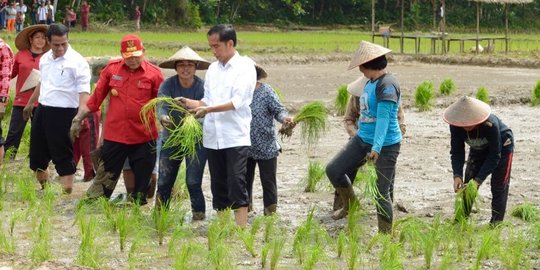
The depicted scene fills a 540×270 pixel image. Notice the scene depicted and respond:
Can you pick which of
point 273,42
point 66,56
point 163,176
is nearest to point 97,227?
point 163,176

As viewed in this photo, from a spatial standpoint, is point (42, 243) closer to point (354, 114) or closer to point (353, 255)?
point (353, 255)

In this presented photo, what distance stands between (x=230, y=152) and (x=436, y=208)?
6.66 feet

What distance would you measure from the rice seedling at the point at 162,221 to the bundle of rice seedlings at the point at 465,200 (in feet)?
6.22

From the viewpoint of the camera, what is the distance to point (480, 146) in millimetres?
7559

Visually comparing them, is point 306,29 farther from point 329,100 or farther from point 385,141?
point 385,141

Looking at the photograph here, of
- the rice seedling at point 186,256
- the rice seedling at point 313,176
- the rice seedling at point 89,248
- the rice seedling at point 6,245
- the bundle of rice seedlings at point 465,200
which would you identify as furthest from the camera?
the rice seedling at point 313,176

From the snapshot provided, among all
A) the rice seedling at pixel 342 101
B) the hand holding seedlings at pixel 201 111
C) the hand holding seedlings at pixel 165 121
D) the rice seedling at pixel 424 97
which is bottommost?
the rice seedling at pixel 424 97

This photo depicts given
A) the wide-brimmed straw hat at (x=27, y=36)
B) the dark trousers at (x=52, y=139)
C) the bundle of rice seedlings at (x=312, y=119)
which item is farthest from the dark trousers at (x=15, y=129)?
the bundle of rice seedlings at (x=312, y=119)

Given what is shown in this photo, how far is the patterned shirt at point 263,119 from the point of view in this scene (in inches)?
314

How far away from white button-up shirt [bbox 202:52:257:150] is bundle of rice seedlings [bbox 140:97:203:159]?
11cm

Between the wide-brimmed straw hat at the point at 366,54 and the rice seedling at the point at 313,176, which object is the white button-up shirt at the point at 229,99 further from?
the rice seedling at the point at 313,176

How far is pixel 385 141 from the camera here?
7.41 metres

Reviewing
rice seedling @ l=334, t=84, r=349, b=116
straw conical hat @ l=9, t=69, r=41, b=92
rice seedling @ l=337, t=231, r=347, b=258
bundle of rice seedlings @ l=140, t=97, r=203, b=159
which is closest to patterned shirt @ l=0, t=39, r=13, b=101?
straw conical hat @ l=9, t=69, r=41, b=92

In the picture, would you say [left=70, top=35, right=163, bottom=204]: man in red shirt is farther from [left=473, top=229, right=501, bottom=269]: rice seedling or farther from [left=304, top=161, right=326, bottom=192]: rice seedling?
[left=473, top=229, right=501, bottom=269]: rice seedling
